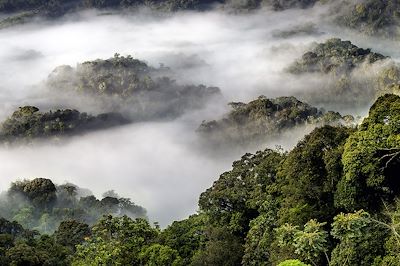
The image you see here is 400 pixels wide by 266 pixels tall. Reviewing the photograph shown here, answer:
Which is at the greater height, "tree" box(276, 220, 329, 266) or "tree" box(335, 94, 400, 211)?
"tree" box(335, 94, 400, 211)

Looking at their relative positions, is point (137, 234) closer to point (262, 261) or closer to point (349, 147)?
point (262, 261)

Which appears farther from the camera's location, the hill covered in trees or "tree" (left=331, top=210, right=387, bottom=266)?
the hill covered in trees

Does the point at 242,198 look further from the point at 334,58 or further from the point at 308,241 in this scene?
the point at 334,58

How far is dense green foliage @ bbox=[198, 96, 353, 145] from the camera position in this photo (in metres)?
101

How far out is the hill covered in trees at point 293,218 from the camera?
27.7 m

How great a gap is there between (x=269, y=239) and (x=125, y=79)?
142m

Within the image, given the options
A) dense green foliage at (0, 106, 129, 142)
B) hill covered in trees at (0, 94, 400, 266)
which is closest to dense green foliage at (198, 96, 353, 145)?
dense green foliage at (0, 106, 129, 142)

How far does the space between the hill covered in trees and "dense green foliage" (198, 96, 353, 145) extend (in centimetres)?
4700

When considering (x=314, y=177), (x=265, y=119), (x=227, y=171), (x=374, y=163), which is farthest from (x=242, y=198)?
(x=265, y=119)

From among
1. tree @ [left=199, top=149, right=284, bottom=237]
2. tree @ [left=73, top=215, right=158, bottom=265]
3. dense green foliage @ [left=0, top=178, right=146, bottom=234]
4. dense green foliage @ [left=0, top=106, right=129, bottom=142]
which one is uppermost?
dense green foliage @ [left=0, top=106, right=129, bottom=142]

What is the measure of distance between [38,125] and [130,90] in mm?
48748

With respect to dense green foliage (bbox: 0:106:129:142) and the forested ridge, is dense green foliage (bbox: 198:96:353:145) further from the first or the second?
dense green foliage (bbox: 0:106:129:142)

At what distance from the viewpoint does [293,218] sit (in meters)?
33.3

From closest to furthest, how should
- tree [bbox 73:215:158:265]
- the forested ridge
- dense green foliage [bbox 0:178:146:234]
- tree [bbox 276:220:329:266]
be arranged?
tree [bbox 276:220:329:266] → the forested ridge → tree [bbox 73:215:158:265] → dense green foliage [bbox 0:178:146:234]
